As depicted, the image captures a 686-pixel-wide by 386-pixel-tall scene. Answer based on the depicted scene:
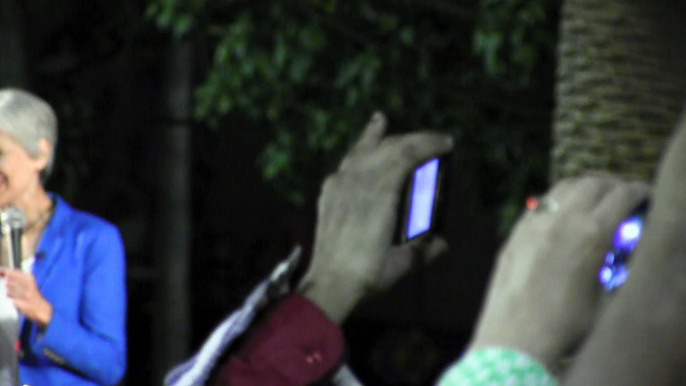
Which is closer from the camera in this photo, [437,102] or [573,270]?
[573,270]

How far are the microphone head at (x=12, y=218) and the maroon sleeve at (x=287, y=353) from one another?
0.85m

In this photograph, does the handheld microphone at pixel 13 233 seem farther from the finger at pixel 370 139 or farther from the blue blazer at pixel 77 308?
the finger at pixel 370 139

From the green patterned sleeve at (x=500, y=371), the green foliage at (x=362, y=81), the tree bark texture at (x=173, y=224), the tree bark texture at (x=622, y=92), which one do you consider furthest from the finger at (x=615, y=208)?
the tree bark texture at (x=173, y=224)

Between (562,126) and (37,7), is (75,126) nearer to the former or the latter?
(37,7)

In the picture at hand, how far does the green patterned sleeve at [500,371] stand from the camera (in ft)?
3.25

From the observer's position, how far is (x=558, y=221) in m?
0.99

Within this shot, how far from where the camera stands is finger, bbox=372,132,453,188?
1.57 metres

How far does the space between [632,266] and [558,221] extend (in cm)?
17

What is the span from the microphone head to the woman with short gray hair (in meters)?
0.05

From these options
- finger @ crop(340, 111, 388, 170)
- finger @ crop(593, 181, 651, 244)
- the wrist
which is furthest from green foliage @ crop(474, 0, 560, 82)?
finger @ crop(593, 181, 651, 244)

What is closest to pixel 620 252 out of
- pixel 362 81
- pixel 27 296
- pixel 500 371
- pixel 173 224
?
pixel 500 371

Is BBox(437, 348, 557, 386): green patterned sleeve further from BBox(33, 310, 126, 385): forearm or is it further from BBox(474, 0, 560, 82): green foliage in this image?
BBox(474, 0, 560, 82): green foliage

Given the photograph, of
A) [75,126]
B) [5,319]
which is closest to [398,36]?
[75,126]

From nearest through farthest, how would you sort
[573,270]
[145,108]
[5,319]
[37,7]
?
[573,270] → [5,319] → [37,7] → [145,108]
